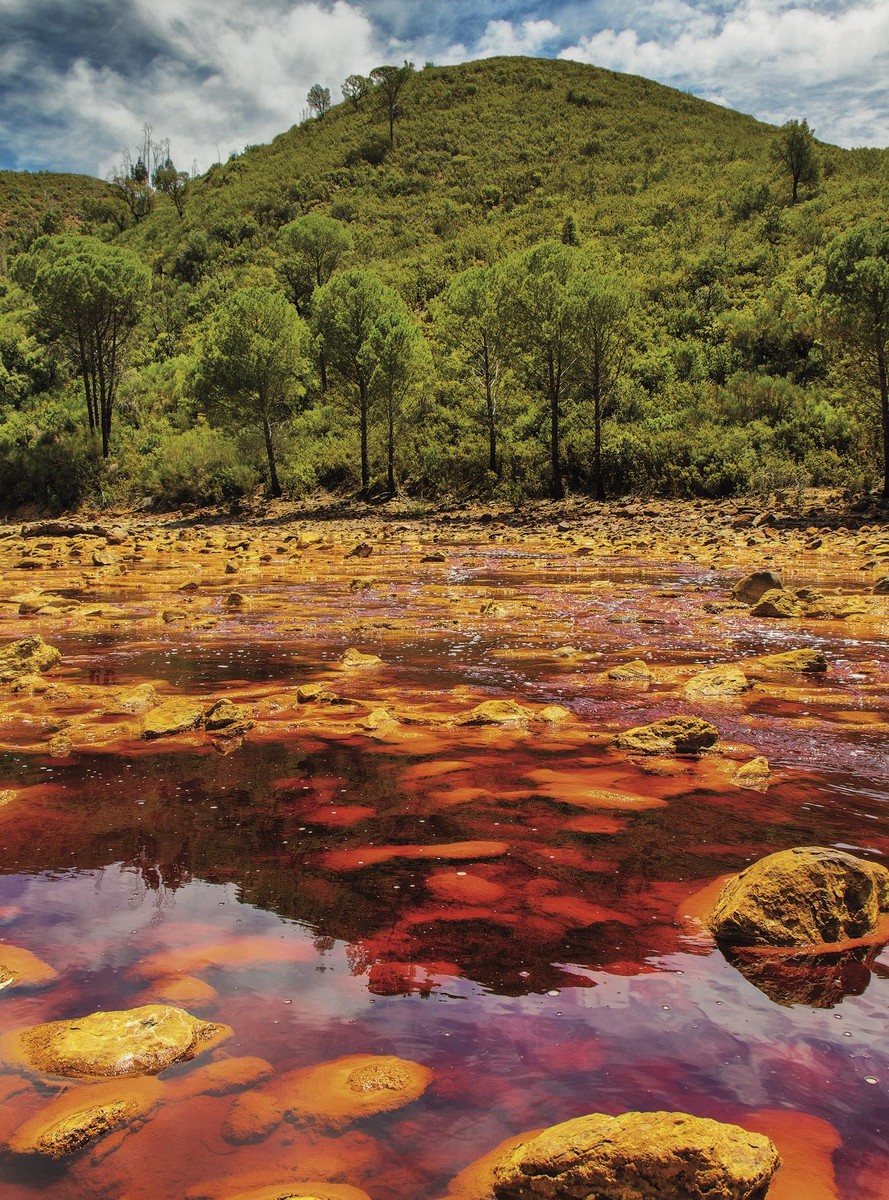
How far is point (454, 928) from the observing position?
92.4 inches

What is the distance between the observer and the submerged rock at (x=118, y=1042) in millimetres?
1713

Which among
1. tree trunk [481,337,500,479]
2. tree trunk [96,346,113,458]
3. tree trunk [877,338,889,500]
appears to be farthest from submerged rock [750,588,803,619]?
tree trunk [96,346,113,458]

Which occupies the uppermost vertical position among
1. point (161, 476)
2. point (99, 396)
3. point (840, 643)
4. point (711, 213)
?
point (711, 213)

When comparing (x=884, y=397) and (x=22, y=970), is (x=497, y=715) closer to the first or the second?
(x=22, y=970)

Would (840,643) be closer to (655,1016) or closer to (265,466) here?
(655,1016)

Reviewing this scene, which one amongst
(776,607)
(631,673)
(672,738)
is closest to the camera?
(672,738)

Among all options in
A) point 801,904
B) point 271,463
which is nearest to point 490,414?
point 271,463

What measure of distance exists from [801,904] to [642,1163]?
1129 millimetres

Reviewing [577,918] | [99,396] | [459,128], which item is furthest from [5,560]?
[459,128]

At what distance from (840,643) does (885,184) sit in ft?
176

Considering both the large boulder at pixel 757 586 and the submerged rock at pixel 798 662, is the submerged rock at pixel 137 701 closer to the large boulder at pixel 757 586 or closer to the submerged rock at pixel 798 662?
the submerged rock at pixel 798 662

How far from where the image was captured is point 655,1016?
75.6 inches

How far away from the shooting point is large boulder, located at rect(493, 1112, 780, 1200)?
1361mm

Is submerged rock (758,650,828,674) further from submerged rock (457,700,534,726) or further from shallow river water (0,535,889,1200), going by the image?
submerged rock (457,700,534,726)
